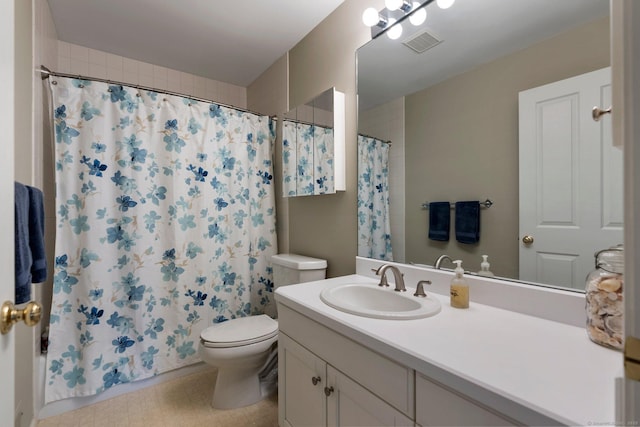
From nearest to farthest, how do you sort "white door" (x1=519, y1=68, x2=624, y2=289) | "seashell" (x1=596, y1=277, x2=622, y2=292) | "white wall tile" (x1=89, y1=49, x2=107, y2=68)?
1. "seashell" (x1=596, y1=277, x2=622, y2=292)
2. "white door" (x1=519, y1=68, x2=624, y2=289)
3. "white wall tile" (x1=89, y1=49, x2=107, y2=68)

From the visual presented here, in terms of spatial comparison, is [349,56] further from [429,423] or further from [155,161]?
[429,423]

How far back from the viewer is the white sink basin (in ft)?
3.17

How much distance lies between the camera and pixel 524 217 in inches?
41.0

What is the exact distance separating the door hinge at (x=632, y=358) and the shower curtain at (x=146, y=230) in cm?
210

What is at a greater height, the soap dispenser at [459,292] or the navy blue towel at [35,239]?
the navy blue towel at [35,239]

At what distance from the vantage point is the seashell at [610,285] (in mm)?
729

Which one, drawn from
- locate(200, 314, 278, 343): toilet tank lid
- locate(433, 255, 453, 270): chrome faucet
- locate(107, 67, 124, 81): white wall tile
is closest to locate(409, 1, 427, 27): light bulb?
locate(433, 255, 453, 270): chrome faucet

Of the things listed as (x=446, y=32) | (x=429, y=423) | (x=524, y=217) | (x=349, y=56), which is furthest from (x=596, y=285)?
(x=349, y=56)

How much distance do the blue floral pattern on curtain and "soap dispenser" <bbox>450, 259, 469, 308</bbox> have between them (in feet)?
2.81

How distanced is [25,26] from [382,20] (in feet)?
5.51

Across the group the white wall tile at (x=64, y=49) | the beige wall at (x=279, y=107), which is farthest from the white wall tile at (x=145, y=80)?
the beige wall at (x=279, y=107)

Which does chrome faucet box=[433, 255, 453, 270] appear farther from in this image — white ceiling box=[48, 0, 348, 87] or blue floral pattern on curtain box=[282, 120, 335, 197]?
white ceiling box=[48, 0, 348, 87]

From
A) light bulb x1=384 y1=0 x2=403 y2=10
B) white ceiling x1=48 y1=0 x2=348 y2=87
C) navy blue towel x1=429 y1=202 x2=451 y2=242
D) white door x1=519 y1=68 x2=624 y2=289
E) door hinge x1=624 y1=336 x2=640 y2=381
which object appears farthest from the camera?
white ceiling x1=48 y1=0 x2=348 y2=87

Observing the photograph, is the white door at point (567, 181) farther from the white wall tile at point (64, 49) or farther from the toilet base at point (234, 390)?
the white wall tile at point (64, 49)
